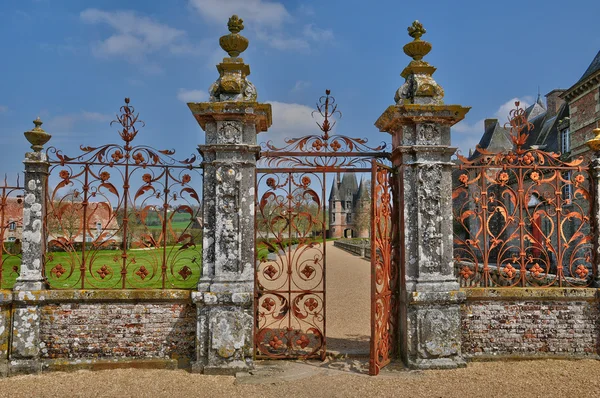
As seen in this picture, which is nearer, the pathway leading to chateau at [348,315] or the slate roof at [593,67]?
the pathway leading to chateau at [348,315]

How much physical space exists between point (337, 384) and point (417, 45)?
4.37 meters

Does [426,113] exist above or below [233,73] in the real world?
below

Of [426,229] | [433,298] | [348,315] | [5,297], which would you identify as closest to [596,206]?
[426,229]

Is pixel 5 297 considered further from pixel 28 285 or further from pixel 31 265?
pixel 31 265

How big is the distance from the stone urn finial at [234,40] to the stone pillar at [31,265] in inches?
100

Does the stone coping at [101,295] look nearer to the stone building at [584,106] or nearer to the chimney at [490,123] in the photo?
the stone building at [584,106]

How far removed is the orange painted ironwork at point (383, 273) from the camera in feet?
16.8

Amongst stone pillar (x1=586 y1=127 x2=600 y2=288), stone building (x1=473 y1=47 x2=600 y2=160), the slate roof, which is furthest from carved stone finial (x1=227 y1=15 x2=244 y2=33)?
the slate roof

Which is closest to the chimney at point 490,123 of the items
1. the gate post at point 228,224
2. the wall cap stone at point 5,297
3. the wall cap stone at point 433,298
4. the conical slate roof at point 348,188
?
the wall cap stone at point 433,298

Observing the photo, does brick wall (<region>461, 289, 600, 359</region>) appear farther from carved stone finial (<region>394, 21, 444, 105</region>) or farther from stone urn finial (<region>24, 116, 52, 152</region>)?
stone urn finial (<region>24, 116, 52, 152</region>)

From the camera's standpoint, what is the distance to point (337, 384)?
15.9ft

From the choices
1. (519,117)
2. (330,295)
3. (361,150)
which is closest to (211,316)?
(361,150)

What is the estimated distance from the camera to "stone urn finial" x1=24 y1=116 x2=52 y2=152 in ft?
17.8

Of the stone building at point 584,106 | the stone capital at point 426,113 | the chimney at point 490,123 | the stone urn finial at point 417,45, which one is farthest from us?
the chimney at point 490,123
